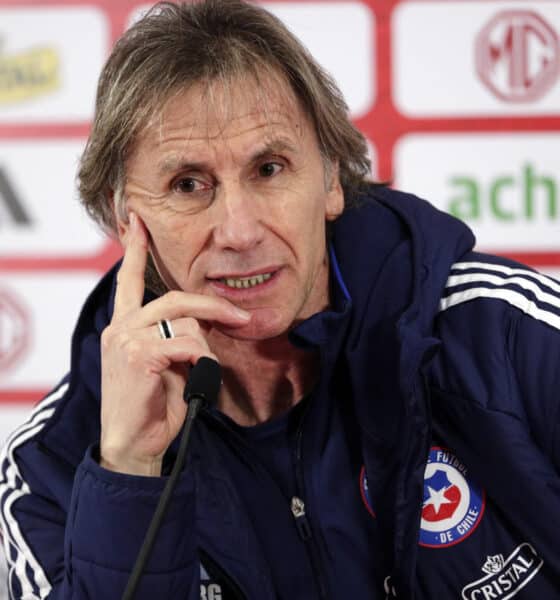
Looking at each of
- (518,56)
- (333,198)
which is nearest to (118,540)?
(333,198)

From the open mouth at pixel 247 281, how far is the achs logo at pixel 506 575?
1.36 ft

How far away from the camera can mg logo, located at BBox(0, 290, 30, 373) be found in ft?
6.51

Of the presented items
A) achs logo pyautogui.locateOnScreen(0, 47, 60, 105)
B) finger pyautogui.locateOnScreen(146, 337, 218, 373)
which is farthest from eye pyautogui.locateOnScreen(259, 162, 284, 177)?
achs logo pyautogui.locateOnScreen(0, 47, 60, 105)

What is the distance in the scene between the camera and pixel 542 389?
0.99m

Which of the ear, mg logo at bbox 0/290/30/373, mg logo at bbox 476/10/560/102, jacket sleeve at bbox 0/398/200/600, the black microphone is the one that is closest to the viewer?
the black microphone

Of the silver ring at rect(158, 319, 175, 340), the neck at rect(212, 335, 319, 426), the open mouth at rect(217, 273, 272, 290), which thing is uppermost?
the open mouth at rect(217, 273, 272, 290)

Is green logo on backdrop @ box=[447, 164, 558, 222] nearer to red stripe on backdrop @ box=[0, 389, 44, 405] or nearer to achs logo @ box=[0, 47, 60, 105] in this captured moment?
achs logo @ box=[0, 47, 60, 105]

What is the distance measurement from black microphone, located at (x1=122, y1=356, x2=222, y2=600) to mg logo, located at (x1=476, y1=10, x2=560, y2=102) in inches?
48.4

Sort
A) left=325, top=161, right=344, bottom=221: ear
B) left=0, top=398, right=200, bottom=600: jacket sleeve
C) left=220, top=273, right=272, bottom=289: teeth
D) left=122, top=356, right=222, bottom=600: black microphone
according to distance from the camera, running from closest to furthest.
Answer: left=122, top=356, right=222, bottom=600: black microphone, left=0, top=398, right=200, bottom=600: jacket sleeve, left=220, top=273, right=272, bottom=289: teeth, left=325, top=161, right=344, bottom=221: ear

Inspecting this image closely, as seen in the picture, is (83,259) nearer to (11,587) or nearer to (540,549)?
(11,587)

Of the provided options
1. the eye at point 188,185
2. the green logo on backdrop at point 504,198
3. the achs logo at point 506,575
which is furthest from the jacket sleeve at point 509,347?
the green logo on backdrop at point 504,198

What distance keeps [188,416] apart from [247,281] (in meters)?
0.29

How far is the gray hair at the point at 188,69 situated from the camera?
3.50 ft

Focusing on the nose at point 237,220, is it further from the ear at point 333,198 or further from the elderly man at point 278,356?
the ear at point 333,198
